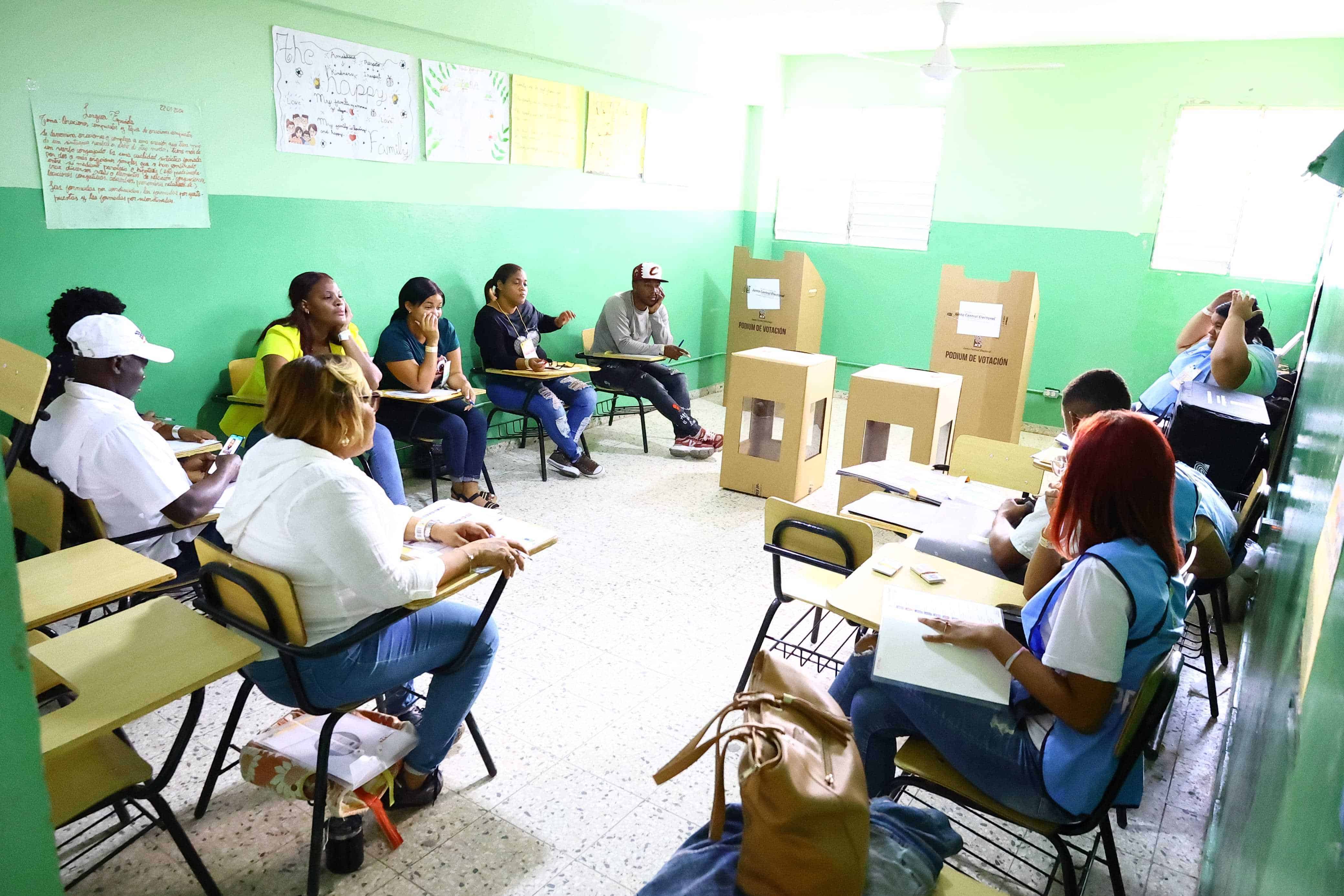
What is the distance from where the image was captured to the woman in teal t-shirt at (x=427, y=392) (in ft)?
14.4

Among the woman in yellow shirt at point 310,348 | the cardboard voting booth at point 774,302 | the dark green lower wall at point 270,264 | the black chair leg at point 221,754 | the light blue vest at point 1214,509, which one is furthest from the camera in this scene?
the cardboard voting booth at point 774,302

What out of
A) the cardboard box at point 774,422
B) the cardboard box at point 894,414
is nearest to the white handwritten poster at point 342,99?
the cardboard box at point 774,422

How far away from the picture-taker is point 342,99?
424cm

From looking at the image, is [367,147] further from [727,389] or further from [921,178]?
[921,178]

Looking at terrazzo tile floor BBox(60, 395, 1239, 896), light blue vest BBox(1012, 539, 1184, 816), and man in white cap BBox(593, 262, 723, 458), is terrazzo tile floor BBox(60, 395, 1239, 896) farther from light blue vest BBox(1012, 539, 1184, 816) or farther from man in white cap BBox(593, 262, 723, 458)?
man in white cap BBox(593, 262, 723, 458)

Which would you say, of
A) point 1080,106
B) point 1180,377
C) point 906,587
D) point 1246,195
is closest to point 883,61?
point 1080,106

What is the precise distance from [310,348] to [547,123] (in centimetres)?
228

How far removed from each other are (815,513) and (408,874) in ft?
4.71

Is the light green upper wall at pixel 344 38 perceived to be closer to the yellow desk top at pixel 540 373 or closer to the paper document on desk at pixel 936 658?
the yellow desk top at pixel 540 373

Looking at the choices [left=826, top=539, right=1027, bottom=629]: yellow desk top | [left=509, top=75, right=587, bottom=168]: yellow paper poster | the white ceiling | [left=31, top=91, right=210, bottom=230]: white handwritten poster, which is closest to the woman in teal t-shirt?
[left=31, top=91, right=210, bottom=230]: white handwritten poster

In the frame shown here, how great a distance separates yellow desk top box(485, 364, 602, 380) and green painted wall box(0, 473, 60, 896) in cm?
406

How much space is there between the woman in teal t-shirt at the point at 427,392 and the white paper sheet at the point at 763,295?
2.92 meters

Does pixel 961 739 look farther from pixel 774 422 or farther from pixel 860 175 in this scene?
pixel 860 175

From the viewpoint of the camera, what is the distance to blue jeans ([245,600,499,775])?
195 cm
